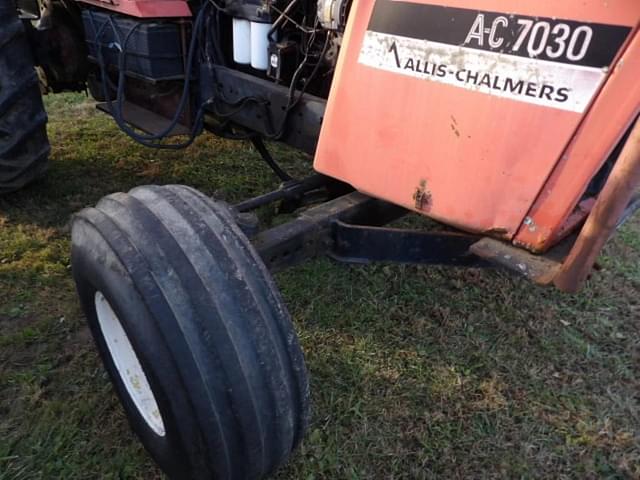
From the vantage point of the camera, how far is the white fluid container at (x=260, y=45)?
2141 millimetres

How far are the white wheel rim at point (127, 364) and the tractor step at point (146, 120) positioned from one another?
1.08m

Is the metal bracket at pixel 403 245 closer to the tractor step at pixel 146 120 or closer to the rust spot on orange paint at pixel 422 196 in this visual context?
the rust spot on orange paint at pixel 422 196

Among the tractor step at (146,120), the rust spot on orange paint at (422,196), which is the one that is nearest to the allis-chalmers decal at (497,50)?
the rust spot on orange paint at (422,196)

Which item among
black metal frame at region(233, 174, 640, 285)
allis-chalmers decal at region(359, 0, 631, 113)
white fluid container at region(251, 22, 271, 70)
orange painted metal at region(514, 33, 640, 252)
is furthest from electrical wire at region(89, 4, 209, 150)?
orange painted metal at region(514, 33, 640, 252)

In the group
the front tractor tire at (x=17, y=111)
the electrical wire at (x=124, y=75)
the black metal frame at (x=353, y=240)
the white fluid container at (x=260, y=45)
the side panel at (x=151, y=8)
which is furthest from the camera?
the front tractor tire at (x=17, y=111)

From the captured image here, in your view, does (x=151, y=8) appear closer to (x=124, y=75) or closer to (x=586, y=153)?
(x=124, y=75)

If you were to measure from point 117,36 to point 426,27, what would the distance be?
1.58m

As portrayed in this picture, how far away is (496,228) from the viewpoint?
1.43 metres

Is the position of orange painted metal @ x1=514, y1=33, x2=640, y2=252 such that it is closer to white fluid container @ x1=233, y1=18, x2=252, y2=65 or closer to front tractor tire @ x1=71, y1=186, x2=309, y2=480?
front tractor tire @ x1=71, y1=186, x2=309, y2=480

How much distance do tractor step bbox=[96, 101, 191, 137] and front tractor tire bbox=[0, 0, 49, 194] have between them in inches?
12.4

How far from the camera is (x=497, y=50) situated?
4.32 feet

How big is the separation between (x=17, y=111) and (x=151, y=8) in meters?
0.88

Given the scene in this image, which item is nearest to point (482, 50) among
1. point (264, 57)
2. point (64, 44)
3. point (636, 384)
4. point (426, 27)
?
point (426, 27)

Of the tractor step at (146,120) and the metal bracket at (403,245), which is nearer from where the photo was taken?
the metal bracket at (403,245)
